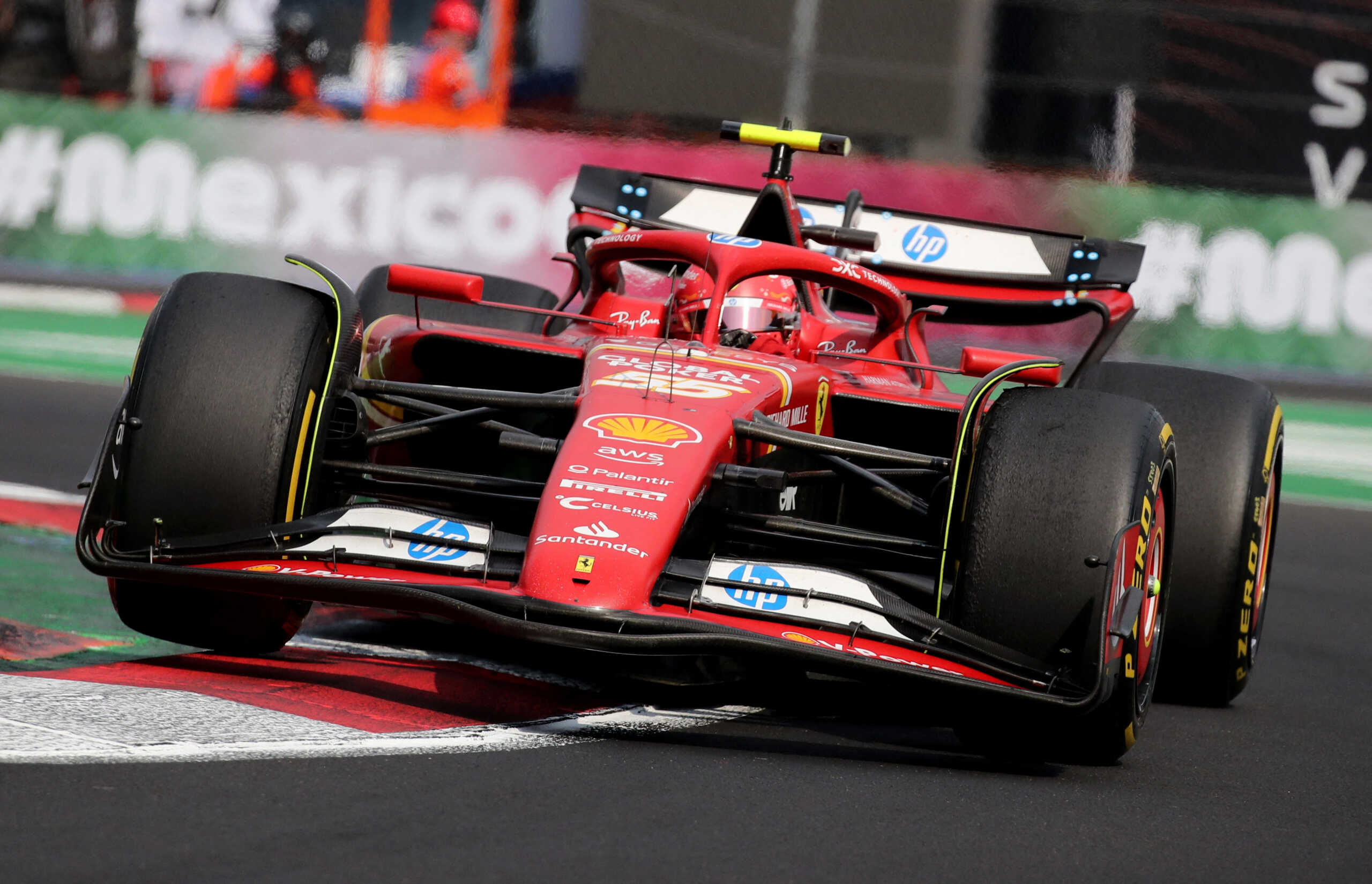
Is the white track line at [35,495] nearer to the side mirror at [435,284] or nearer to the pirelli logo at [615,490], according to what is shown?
the side mirror at [435,284]

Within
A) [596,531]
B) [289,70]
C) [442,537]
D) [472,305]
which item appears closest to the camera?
[596,531]

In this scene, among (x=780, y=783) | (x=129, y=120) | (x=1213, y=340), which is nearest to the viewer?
(x=780, y=783)

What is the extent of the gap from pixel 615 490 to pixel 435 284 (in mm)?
1327

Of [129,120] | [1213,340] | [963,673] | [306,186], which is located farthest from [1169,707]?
[129,120]

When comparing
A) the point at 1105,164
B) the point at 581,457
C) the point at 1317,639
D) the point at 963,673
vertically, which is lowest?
the point at 1317,639

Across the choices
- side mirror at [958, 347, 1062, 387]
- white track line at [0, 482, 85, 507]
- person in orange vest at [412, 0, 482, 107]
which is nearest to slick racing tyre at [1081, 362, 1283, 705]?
side mirror at [958, 347, 1062, 387]

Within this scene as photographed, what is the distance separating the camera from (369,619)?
235 inches

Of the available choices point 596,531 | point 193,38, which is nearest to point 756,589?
point 596,531

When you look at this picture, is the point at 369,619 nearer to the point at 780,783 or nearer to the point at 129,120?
the point at 780,783

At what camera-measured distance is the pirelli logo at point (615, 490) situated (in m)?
4.39

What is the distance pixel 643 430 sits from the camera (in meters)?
4.64

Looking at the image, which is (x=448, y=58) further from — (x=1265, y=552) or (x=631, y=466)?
(x=631, y=466)

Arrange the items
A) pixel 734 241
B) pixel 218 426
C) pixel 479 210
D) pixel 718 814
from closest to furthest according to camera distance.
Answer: pixel 718 814
pixel 218 426
pixel 734 241
pixel 479 210

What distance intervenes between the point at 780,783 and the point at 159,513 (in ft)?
5.60
